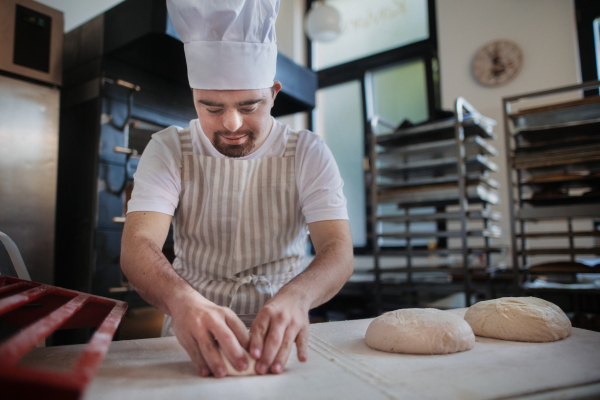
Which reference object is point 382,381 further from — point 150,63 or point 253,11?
point 150,63

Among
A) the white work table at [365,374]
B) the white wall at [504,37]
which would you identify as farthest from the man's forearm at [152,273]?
the white wall at [504,37]

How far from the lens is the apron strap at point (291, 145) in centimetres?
133

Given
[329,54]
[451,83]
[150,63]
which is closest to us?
[150,63]

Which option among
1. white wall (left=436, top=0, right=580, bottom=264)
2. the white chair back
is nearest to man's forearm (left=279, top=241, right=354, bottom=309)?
the white chair back

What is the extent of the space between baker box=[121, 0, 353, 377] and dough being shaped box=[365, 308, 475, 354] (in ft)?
0.57

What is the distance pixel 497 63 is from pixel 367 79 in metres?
1.48

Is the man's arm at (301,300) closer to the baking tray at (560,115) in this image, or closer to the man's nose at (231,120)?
the man's nose at (231,120)

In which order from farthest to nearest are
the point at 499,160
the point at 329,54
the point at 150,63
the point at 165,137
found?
the point at 329,54
the point at 499,160
the point at 150,63
the point at 165,137

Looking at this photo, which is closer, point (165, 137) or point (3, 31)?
point (165, 137)

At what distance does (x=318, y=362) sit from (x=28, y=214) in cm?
158

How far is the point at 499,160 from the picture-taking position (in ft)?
11.3

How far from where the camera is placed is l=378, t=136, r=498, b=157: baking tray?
2709 mm

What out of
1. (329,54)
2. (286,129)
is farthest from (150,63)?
(329,54)

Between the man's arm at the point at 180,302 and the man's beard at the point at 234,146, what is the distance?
0.25 metres
